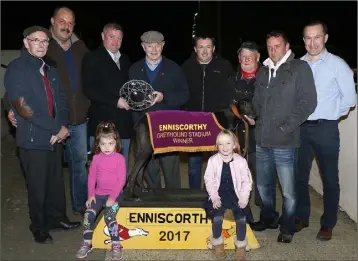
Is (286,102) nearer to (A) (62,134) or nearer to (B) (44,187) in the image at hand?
(A) (62,134)

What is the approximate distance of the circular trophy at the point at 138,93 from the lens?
4.34 metres

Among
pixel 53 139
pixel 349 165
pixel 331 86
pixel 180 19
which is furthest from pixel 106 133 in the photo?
pixel 180 19

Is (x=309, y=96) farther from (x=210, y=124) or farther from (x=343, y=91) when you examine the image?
(x=210, y=124)

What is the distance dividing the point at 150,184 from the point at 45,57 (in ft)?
5.11

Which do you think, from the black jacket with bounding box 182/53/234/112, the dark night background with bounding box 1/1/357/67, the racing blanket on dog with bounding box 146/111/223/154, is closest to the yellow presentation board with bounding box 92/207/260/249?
the racing blanket on dog with bounding box 146/111/223/154

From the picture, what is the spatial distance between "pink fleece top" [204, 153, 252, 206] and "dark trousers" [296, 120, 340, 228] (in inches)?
25.9

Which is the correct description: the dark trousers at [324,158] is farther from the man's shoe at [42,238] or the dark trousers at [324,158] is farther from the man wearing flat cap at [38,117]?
the man's shoe at [42,238]

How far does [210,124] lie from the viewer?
4.34 m

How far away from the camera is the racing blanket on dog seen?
4266 millimetres

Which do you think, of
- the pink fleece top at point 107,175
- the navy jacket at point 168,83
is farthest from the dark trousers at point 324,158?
the pink fleece top at point 107,175

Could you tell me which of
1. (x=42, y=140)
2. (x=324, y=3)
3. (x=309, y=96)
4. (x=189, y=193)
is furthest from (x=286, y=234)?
(x=324, y=3)

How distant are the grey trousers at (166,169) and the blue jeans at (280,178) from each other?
83cm

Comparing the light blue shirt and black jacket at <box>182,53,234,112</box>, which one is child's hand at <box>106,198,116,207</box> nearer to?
black jacket at <box>182,53,234,112</box>

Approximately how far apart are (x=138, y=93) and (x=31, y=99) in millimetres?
879
